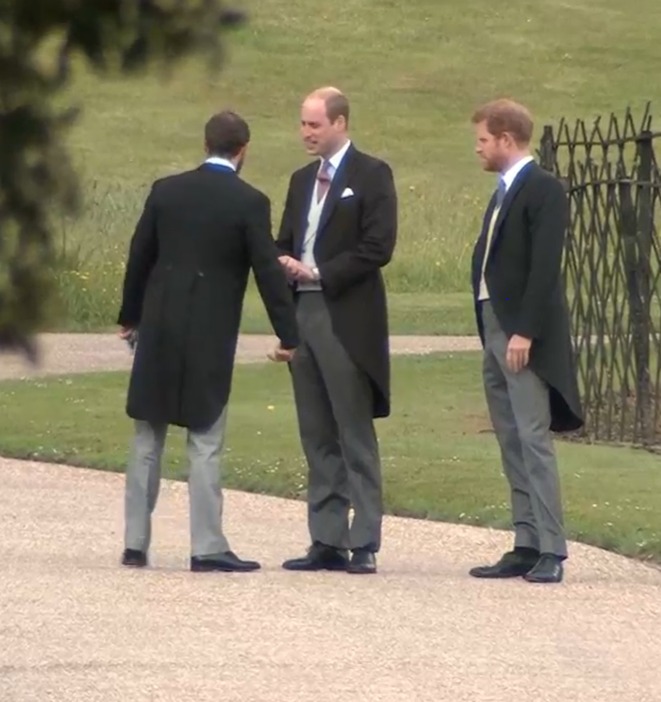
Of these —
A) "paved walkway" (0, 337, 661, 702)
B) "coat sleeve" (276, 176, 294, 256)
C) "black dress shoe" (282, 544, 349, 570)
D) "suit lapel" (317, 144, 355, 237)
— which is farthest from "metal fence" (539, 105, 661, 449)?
"black dress shoe" (282, 544, 349, 570)

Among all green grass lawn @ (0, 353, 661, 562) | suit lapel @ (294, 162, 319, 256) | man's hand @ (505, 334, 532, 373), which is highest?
suit lapel @ (294, 162, 319, 256)

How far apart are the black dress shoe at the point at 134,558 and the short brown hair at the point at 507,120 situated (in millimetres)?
1966

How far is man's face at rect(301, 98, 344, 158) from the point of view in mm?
7770

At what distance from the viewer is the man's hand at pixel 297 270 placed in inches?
306

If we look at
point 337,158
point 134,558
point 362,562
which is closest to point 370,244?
point 337,158

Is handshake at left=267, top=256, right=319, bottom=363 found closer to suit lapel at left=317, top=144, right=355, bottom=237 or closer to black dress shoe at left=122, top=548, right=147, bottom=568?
suit lapel at left=317, top=144, right=355, bottom=237

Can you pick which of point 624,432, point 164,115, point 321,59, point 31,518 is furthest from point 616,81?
point 31,518

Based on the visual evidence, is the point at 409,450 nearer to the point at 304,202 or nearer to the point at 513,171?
the point at 304,202

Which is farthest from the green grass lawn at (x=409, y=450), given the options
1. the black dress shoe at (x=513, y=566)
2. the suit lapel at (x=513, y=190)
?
the suit lapel at (x=513, y=190)

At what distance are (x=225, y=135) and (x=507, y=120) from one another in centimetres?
101

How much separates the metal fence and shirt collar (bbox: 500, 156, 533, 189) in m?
4.05

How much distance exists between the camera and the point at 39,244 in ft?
8.98

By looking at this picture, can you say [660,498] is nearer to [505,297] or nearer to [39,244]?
[505,297]

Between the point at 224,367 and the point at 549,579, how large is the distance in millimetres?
1370
